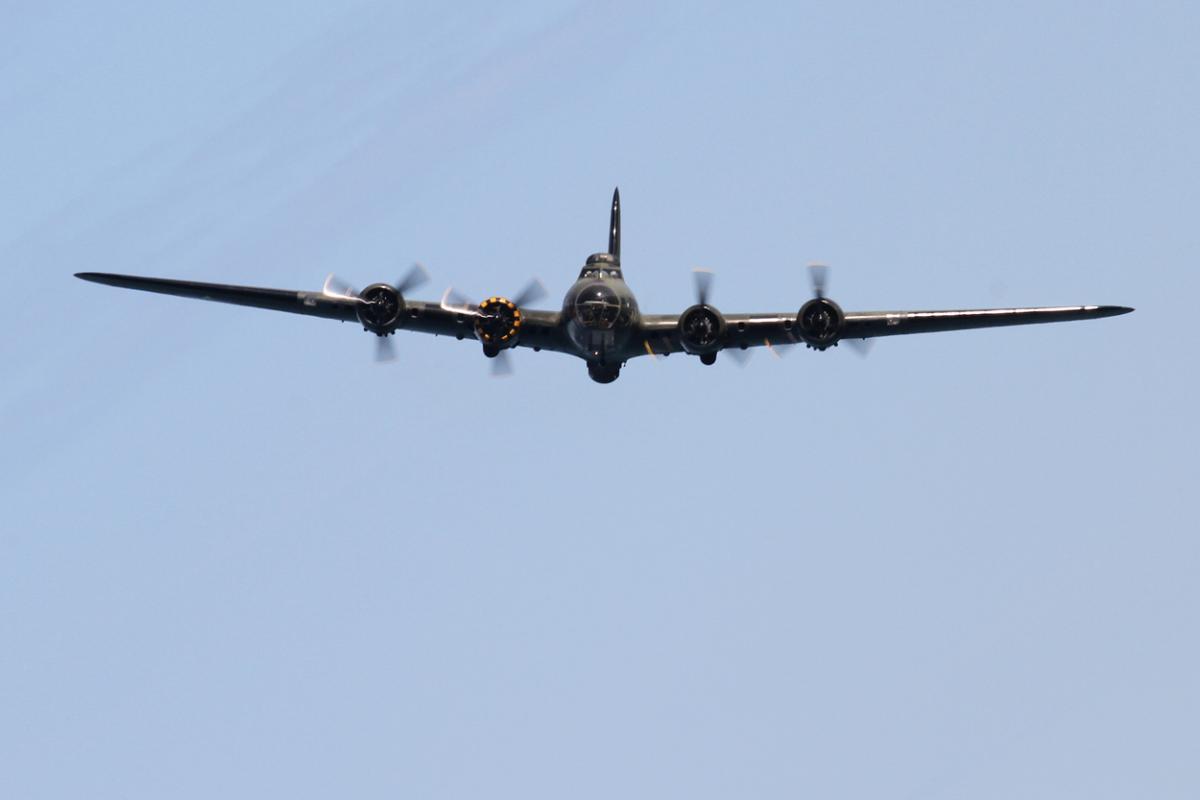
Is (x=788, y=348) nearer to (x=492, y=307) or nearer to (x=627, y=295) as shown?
(x=627, y=295)

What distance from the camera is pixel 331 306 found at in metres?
63.1

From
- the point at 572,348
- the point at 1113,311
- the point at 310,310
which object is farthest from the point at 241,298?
the point at 1113,311

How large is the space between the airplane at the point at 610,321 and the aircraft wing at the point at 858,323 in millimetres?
37

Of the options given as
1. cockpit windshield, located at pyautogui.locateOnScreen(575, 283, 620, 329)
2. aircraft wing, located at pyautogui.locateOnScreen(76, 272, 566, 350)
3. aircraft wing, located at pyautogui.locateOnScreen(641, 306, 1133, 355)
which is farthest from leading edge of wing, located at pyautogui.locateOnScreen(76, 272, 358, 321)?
aircraft wing, located at pyautogui.locateOnScreen(641, 306, 1133, 355)

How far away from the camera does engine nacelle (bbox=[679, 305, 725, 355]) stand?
6109 centimetres

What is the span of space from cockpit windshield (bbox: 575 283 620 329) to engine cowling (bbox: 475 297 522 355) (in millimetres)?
2579

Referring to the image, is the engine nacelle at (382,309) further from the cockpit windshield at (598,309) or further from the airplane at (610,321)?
the cockpit windshield at (598,309)

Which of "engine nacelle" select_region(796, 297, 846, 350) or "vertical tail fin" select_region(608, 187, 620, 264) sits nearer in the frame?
"engine nacelle" select_region(796, 297, 846, 350)

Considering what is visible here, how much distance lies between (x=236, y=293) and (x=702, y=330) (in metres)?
18.3

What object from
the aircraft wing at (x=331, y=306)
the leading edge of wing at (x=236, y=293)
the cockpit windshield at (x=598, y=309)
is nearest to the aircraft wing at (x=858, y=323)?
the cockpit windshield at (x=598, y=309)

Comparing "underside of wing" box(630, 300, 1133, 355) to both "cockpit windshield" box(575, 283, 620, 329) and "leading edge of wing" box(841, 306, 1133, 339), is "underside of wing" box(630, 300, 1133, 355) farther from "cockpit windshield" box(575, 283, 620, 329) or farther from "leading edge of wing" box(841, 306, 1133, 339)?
"cockpit windshield" box(575, 283, 620, 329)

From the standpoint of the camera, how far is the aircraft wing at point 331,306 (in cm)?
6247

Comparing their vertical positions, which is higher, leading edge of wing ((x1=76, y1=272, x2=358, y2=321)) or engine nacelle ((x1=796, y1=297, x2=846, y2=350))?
leading edge of wing ((x1=76, y1=272, x2=358, y2=321))

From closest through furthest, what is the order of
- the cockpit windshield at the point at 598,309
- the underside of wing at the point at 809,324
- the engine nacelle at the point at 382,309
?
the cockpit windshield at the point at 598,309, the underside of wing at the point at 809,324, the engine nacelle at the point at 382,309
